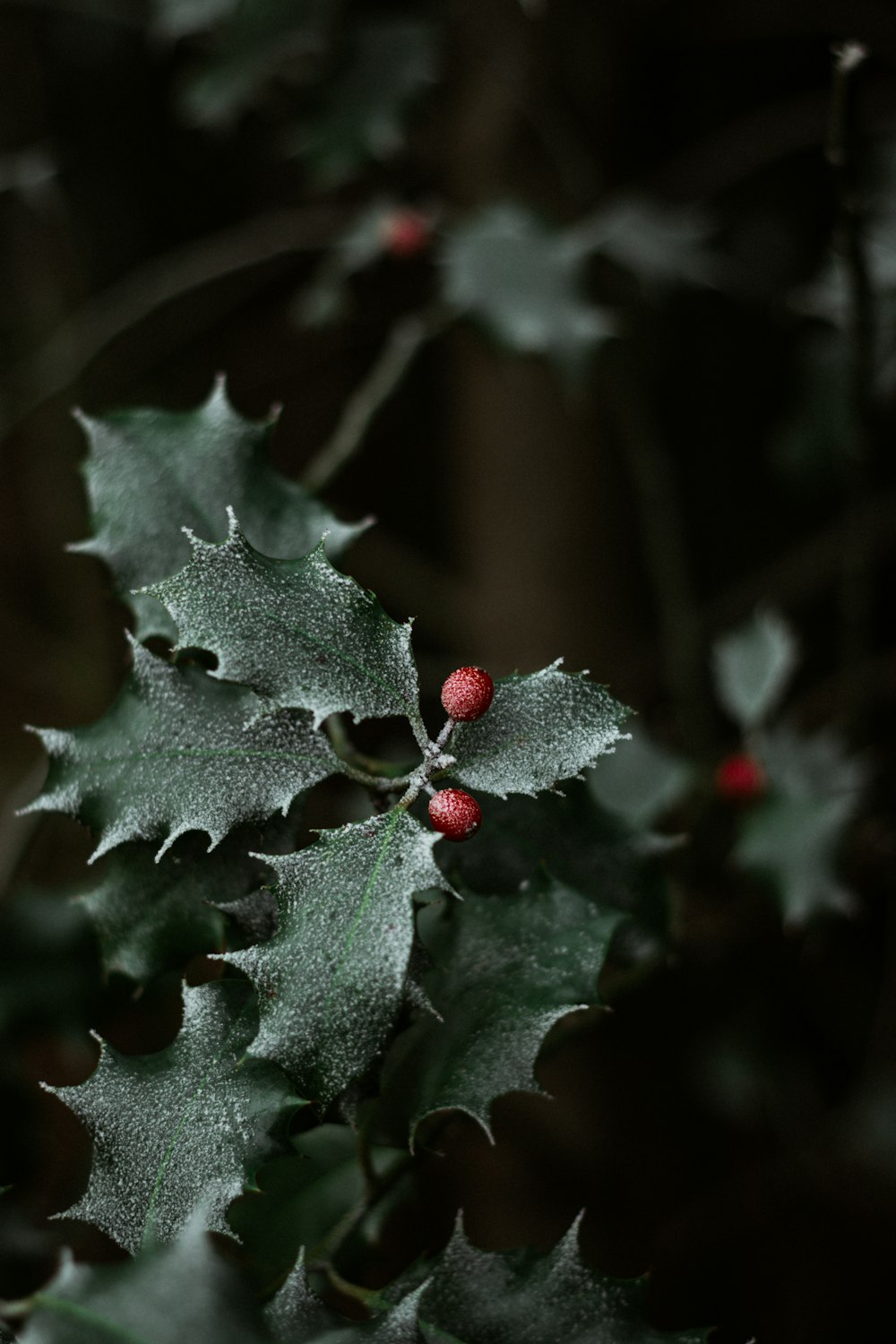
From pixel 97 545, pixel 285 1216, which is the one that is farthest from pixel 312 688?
pixel 285 1216

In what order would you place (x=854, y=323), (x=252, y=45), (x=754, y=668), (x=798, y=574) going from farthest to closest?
(x=798, y=574) → (x=252, y=45) → (x=754, y=668) → (x=854, y=323)

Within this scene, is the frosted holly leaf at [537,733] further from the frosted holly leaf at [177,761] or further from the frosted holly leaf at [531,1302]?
the frosted holly leaf at [531,1302]

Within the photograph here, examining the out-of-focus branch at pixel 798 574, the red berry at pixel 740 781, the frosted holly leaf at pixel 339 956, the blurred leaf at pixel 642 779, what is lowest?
the out-of-focus branch at pixel 798 574

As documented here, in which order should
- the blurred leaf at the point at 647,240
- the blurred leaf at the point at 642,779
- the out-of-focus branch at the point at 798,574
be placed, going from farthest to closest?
the out-of-focus branch at the point at 798,574, the blurred leaf at the point at 647,240, the blurred leaf at the point at 642,779

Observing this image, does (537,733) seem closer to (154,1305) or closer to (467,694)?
(467,694)

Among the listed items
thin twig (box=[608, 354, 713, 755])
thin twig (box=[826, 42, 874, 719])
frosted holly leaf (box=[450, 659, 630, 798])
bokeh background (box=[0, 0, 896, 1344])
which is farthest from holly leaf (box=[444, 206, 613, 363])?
frosted holly leaf (box=[450, 659, 630, 798])

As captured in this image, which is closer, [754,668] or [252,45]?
[754,668]

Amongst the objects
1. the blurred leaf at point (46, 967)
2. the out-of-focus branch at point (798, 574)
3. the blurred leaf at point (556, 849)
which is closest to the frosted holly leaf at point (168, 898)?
the blurred leaf at point (556, 849)

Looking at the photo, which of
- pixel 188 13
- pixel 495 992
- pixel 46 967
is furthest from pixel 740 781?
pixel 188 13
